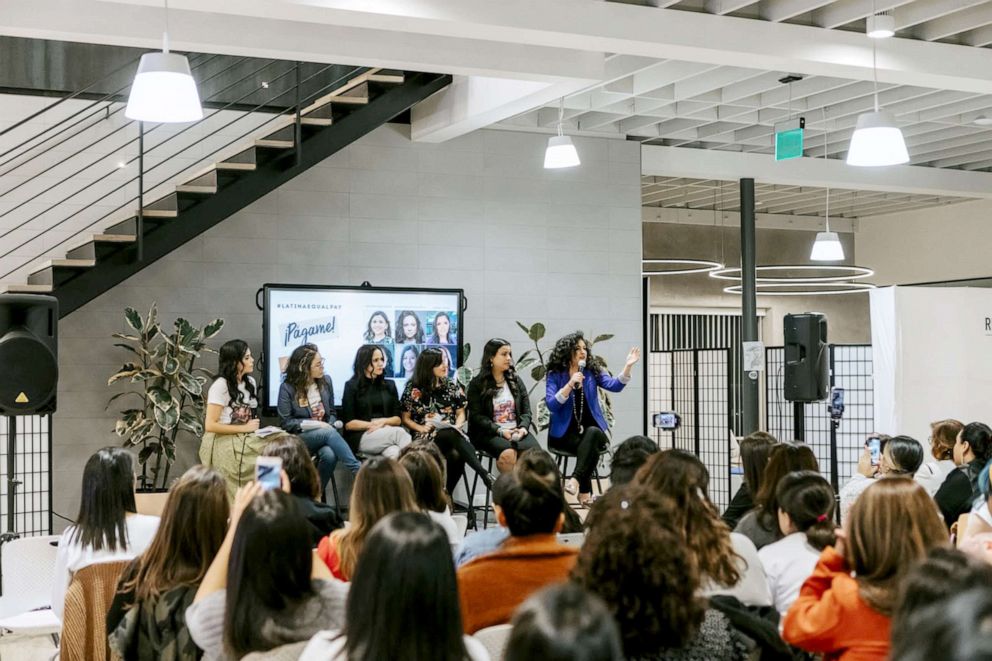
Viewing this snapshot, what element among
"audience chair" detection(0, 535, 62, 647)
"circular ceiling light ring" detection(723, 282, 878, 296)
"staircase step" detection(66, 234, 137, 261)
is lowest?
"audience chair" detection(0, 535, 62, 647)

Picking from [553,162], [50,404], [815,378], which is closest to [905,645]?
[50,404]

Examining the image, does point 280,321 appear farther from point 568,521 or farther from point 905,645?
point 905,645

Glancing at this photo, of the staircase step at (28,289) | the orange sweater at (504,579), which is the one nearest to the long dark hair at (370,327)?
the staircase step at (28,289)

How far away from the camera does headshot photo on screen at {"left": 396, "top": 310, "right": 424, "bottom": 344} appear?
8547 mm

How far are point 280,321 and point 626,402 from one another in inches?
130

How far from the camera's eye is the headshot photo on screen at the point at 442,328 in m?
8.66

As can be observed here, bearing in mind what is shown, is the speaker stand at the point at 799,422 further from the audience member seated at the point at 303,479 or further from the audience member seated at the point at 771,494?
the audience member seated at the point at 303,479

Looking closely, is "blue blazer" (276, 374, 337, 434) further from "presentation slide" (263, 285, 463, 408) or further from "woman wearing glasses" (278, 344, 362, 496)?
"presentation slide" (263, 285, 463, 408)

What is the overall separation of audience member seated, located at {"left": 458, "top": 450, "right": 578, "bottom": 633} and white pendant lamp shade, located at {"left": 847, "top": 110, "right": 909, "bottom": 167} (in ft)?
11.2

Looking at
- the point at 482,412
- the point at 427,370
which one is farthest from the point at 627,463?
the point at 427,370

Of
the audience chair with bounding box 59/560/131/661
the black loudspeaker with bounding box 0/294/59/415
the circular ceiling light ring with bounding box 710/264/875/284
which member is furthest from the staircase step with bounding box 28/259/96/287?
the circular ceiling light ring with bounding box 710/264/875/284

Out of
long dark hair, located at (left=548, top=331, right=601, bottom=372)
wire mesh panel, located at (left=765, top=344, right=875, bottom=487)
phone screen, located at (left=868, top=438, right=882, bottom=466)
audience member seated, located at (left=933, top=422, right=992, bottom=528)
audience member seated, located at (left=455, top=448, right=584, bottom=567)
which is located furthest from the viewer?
wire mesh panel, located at (left=765, top=344, right=875, bottom=487)

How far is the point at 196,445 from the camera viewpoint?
8609 mm

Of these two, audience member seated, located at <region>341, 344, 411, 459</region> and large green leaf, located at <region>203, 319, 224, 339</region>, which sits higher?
large green leaf, located at <region>203, 319, 224, 339</region>
